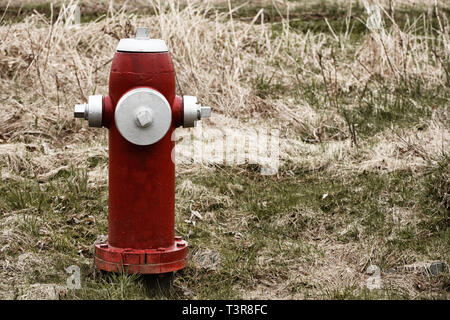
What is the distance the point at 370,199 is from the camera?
4.65 metres

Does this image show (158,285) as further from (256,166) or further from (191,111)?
(256,166)

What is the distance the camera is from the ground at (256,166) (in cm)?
391

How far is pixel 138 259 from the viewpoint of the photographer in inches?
139

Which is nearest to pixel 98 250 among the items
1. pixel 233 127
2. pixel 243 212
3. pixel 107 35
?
pixel 243 212

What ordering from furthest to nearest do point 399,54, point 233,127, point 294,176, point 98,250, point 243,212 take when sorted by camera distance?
point 399,54 → point 233,127 → point 294,176 → point 243,212 → point 98,250

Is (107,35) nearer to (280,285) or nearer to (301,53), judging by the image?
(301,53)

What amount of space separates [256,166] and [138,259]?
175cm

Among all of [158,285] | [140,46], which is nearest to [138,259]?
[158,285]

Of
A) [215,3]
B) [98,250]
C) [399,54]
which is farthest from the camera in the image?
[215,3]

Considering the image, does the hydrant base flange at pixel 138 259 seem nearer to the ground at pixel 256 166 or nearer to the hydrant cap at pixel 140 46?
the ground at pixel 256 166

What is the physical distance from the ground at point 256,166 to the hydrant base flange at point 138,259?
73 millimetres

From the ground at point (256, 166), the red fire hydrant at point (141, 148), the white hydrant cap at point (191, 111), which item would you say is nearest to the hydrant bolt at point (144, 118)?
the red fire hydrant at point (141, 148)

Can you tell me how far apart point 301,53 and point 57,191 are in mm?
3026

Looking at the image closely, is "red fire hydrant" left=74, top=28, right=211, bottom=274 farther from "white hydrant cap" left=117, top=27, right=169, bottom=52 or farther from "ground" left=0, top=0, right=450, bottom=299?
"ground" left=0, top=0, right=450, bottom=299
